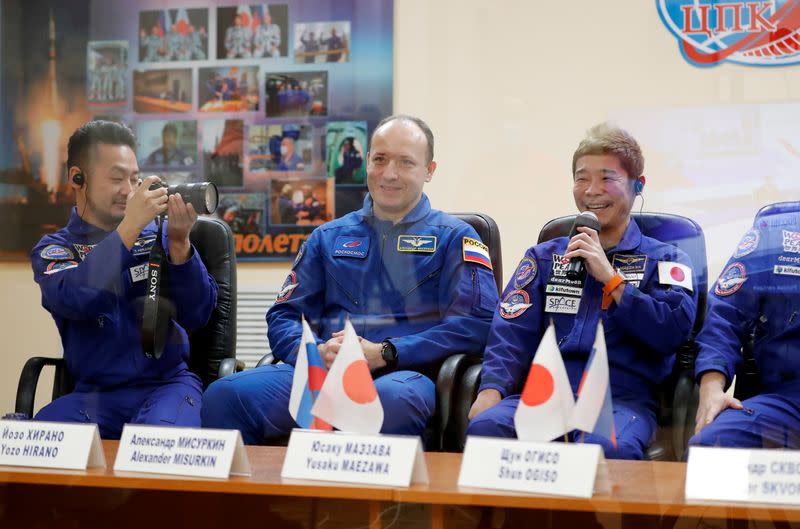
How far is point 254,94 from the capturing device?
91.7 inches

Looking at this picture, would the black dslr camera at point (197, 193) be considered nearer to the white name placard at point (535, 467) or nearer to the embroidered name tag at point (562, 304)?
the embroidered name tag at point (562, 304)

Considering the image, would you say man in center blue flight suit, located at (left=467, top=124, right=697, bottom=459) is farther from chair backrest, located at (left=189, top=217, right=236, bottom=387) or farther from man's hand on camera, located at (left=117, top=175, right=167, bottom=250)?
man's hand on camera, located at (left=117, top=175, right=167, bottom=250)

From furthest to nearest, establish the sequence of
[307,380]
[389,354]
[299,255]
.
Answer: [299,255] < [389,354] < [307,380]

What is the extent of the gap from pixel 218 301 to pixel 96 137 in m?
0.56

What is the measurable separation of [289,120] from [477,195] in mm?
534

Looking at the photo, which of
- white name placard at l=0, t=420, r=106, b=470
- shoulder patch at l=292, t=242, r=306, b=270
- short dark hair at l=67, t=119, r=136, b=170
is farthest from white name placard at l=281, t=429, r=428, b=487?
short dark hair at l=67, t=119, r=136, b=170

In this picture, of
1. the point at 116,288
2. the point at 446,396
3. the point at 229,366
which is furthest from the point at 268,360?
the point at 446,396

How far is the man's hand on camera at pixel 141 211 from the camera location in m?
2.22

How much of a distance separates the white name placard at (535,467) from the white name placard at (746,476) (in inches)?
5.6

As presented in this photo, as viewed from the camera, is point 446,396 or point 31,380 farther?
point 31,380

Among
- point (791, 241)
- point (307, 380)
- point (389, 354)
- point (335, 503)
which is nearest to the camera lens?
point (335, 503)

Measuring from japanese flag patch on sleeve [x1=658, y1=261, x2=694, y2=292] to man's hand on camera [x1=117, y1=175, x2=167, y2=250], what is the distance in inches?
49.1

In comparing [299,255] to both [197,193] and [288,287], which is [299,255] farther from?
[197,193]

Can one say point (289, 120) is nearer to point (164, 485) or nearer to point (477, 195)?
point (477, 195)
